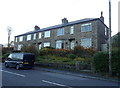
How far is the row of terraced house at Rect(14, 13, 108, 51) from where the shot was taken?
27.8 metres

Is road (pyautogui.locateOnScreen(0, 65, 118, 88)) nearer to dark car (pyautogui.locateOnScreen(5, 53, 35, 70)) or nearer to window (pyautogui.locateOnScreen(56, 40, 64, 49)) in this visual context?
dark car (pyautogui.locateOnScreen(5, 53, 35, 70))

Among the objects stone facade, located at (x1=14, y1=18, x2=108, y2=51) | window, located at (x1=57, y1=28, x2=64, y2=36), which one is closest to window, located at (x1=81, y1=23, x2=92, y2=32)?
stone facade, located at (x1=14, y1=18, x2=108, y2=51)

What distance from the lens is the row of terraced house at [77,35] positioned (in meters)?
27.8

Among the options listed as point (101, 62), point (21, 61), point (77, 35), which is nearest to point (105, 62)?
point (101, 62)

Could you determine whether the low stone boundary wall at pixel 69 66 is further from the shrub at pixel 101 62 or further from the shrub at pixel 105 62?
the shrub at pixel 101 62

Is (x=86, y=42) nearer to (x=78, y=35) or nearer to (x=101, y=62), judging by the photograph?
(x=78, y=35)

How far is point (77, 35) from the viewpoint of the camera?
30.4m

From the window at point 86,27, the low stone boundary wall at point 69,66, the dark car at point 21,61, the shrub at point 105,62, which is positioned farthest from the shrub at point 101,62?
the window at point 86,27

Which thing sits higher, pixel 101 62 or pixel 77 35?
pixel 77 35

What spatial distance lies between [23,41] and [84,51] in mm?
27141

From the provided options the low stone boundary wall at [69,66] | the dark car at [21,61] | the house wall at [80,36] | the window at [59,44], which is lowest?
the low stone boundary wall at [69,66]

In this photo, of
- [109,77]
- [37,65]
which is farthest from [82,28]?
[109,77]

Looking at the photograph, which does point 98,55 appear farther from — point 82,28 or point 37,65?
point 82,28

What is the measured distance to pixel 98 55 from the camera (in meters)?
13.1
